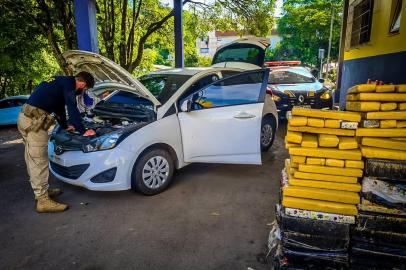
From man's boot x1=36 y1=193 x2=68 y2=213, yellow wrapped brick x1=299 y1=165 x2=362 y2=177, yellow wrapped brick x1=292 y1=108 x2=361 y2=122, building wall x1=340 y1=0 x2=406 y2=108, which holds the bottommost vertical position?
man's boot x1=36 y1=193 x2=68 y2=213

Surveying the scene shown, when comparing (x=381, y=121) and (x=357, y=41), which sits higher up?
(x=357, y=41)

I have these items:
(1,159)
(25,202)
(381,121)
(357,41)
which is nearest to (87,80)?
(25,202)

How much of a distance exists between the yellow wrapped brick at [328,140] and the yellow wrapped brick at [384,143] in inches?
7.3

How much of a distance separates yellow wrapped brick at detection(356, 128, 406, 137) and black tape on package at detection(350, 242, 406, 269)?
2.58 feet

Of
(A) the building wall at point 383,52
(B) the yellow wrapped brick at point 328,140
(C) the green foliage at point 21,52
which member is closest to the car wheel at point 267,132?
(A) the building wall at point 383,52

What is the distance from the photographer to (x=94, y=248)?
3.03 metres

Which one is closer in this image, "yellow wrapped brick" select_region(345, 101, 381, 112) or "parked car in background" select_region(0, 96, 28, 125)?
"yellow wrapped brick" select_region(345, 101, 381, 112)

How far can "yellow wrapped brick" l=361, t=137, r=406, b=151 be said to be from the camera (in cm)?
220

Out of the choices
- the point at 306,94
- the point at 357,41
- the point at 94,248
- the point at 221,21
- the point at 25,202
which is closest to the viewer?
the point at 94,248

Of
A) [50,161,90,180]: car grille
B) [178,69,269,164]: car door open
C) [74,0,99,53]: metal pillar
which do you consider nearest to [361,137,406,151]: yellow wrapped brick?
[178,69,269,164]: car door open

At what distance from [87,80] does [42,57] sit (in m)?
11.3

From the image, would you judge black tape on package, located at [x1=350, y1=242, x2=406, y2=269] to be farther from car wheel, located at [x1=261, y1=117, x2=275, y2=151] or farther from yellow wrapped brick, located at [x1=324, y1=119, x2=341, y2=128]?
car wheel, located at [x1=261, y1=117, x2=275, y2=151]

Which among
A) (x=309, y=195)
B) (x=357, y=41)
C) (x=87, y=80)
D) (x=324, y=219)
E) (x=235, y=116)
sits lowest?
(x=324, y=219)

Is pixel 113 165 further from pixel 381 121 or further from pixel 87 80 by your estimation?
pixel 381 121
